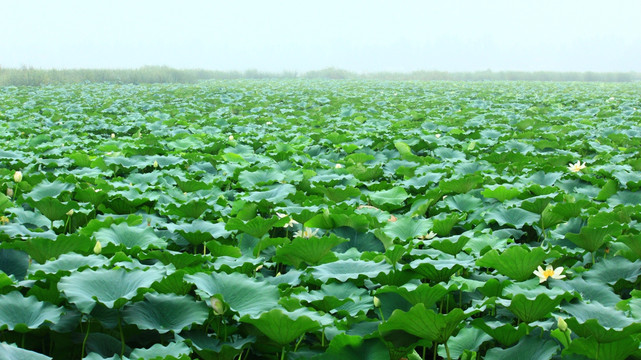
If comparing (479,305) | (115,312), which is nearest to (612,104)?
(479,305)

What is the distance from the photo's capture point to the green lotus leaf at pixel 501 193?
3055 mm

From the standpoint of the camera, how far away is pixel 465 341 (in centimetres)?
158

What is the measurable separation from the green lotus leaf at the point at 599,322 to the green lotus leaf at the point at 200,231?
5.05 feet

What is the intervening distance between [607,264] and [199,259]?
5.49 feet

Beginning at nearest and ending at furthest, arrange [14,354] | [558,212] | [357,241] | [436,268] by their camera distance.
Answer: [14,354]
[436,268]
[357,241]
[558,212]

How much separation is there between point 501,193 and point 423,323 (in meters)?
1.90

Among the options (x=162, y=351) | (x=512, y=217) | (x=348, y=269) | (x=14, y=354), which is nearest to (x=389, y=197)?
(x=512, y=217)

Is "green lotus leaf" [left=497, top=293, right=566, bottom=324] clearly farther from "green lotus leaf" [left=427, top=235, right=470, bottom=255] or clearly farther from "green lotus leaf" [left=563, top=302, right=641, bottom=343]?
"green lotus leaf" [left=427, top=235, right=470, bottom=255]

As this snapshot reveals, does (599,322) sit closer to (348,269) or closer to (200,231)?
(348,269)

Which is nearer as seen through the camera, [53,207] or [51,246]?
[51,246]

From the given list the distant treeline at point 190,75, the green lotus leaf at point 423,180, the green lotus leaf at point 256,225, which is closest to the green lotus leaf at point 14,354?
the green lotus leaf at point 256,225

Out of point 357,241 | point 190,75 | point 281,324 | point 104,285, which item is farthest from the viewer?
point 190,75

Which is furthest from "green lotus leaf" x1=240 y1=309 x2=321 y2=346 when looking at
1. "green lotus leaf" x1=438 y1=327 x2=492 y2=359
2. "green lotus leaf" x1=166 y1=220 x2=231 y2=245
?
"green lotus leaf" x1=166 y1=220 x2=231 y2=245

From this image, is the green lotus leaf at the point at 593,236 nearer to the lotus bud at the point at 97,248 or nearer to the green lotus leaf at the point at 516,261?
the green lotus leaf at the point at 516,261
